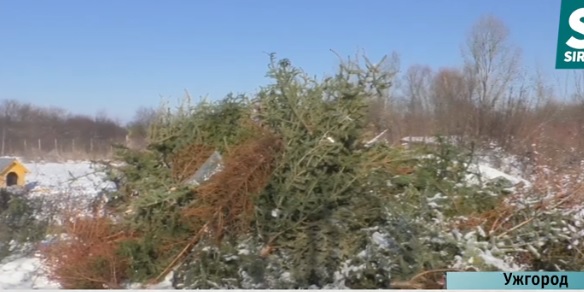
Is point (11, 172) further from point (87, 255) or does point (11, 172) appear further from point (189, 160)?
point (189, 160)

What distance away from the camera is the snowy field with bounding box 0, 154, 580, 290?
112 inches

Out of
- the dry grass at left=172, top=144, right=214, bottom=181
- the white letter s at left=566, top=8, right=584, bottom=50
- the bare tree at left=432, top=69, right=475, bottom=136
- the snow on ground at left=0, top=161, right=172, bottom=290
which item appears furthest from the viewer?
the dry grass at left=172, top=144, right=214, bottom=181

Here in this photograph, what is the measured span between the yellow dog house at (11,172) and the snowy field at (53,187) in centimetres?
4

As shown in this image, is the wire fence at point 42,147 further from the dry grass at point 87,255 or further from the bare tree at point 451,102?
the bare tree at point 451,102

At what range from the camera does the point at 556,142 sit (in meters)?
2.85

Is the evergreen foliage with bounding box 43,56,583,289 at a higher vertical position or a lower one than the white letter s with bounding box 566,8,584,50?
lower

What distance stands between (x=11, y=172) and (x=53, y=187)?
12.0 inches

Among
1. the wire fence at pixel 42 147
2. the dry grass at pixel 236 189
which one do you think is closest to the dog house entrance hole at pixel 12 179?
the wire fence at pixel 42 147

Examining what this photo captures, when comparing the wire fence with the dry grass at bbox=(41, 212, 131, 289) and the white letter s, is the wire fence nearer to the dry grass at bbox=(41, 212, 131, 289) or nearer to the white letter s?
the dry grass at bbox=(41, 212, 131, 289)

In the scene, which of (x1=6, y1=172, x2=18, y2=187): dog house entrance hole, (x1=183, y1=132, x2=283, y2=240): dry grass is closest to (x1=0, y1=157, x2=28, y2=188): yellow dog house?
(x1=6, y1=172, x2=18, y2=187): dog house entrance hole

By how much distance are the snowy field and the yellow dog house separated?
0.04 meters

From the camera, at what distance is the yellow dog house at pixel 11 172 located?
289 cm

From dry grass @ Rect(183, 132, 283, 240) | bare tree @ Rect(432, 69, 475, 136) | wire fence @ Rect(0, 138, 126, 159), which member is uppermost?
bare tree @ Rect(432, 69, 475, 136)

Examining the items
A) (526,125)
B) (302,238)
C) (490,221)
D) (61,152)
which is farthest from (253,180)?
(526,125)
